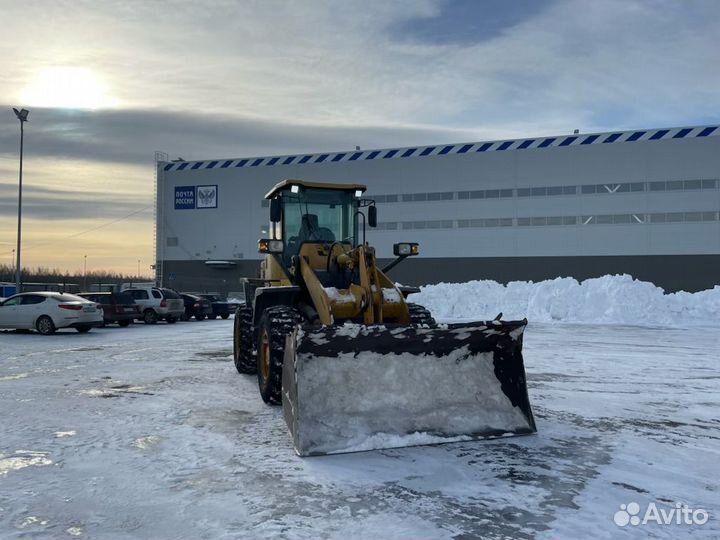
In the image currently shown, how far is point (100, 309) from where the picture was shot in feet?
64.1

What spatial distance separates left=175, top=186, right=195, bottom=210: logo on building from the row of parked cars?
1592cm

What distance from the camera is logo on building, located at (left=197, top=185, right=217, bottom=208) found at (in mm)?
41938

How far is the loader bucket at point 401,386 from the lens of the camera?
5906 millimetres

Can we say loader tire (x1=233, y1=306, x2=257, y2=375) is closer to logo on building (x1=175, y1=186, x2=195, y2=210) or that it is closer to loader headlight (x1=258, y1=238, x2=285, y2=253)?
loader headlight (x1=258, y1=238, x2=285, y2=253)

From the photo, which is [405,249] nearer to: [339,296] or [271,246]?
[339,296]

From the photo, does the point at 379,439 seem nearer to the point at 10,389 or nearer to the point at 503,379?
the point at 503,379

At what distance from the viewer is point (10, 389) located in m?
9.03

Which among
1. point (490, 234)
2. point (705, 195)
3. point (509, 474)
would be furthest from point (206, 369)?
point (705, 195)

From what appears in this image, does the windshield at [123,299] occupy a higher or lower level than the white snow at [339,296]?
lower

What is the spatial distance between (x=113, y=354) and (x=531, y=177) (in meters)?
27.0

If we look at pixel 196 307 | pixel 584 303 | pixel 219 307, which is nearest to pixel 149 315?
pixel 196 307

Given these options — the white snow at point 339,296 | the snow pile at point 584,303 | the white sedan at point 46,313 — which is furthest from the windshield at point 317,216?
the snow pile at point 584,303

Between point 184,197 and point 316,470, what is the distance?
40.2 metres

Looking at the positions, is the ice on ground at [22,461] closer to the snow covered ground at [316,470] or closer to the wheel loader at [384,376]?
the snow covered ground at [316,470]
